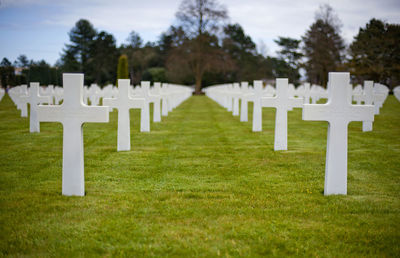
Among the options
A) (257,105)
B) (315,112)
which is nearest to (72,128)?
(315,112)

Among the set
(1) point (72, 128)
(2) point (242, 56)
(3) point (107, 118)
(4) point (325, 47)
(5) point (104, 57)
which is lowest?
(1) point (72, 128)

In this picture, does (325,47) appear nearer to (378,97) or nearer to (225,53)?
(225,53)

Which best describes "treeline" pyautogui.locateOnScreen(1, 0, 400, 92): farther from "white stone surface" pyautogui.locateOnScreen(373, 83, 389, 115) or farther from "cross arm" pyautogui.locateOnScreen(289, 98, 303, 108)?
"cross arm" pyautogui.locateOnScreen(289, 98, 303, 108)

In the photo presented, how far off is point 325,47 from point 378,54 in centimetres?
583

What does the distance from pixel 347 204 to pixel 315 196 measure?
1.39 ft

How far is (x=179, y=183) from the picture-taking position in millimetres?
5531

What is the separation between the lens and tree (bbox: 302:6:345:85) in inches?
1837

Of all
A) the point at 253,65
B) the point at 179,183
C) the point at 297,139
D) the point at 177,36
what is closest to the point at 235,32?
the point at 253,65

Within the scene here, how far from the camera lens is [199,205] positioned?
4531 mm

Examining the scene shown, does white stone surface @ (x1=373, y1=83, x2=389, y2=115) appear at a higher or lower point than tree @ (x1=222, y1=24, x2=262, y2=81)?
lower

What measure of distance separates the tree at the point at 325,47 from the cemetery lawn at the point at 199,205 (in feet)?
133

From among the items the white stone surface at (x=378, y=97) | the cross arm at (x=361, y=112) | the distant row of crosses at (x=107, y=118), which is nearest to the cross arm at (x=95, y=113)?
the distant row of crosses at (x=107, y=118)

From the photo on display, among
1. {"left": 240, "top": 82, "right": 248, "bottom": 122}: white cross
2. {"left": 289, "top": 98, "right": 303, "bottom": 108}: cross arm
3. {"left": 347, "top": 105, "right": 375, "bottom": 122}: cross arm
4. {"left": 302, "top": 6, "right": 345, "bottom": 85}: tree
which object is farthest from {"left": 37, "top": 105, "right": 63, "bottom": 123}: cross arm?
{"left": 302, "top": 6, "right": 345, "bottom": 85}: tree

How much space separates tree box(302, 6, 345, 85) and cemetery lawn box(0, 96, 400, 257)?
40.6m
